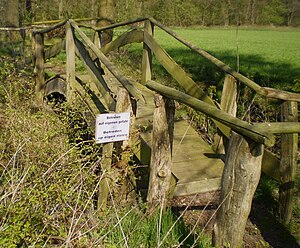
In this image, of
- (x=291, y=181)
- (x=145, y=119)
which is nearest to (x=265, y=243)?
(x=291, y=181)

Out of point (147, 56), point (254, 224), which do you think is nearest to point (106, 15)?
point (147, 56)

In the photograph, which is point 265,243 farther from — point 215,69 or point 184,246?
point 215,69

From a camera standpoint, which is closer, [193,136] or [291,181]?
[291,181]

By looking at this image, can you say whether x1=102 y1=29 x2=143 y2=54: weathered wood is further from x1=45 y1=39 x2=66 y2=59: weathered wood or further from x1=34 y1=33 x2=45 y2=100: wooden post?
x1=34 y1=33 x2=45 y2=100: wooden post

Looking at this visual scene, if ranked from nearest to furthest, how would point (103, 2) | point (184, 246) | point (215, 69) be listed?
point (184, 246) < point (215, 69) < point (103, 2)

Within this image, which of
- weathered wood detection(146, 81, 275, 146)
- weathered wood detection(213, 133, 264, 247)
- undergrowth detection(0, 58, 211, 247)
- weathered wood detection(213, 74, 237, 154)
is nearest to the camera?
weathered wood detection(146, 81, 275, 146)

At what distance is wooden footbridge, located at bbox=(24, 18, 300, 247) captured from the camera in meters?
2.67

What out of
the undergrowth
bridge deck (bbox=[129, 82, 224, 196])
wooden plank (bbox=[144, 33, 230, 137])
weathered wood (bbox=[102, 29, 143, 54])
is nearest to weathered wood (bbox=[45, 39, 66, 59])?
weathered wood (bbox=[102, 29, 143, 54])

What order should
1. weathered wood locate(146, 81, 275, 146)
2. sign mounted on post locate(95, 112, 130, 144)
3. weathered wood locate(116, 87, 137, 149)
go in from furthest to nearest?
weathered wood locate(116, 87, 137, 149), sign mounted on post locate(95, 112, 130, 144), weathered wood locate(146, 81, 275, 146)

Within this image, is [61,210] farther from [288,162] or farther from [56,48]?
[56,48]

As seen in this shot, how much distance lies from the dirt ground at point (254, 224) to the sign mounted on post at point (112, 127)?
1005 mm

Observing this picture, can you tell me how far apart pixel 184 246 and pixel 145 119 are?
8.31 feet

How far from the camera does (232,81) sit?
496cm

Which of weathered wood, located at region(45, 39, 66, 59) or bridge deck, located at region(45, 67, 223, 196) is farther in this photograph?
weathered wood, located at region(45, 39, 66, 59)
